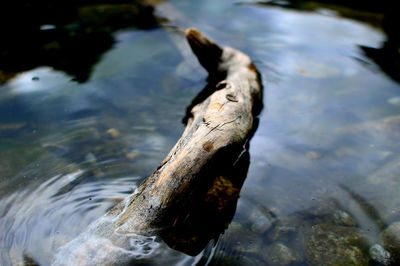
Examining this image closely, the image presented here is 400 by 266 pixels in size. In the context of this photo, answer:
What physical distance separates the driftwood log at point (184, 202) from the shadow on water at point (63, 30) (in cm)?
300

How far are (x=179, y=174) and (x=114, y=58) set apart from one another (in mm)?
3852

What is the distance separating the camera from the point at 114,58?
5.74 m

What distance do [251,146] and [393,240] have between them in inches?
64.3

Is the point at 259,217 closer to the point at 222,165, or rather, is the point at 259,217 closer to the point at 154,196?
the point at 222,165

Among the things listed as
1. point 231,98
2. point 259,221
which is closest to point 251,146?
point 231,98

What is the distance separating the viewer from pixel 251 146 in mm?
3752

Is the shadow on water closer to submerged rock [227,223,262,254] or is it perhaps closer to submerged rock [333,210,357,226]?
submerged rock [227,223,262,254]

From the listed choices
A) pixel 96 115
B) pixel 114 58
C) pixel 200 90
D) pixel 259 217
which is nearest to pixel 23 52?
pixel 114 58

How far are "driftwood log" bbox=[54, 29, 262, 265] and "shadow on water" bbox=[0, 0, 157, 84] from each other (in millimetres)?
3003

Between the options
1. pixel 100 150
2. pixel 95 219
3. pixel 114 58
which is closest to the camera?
pixel 95 219

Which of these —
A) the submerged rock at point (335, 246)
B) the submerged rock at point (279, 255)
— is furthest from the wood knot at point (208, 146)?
the submerged rock at point (335, 246)

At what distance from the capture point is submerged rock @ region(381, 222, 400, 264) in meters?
2.54

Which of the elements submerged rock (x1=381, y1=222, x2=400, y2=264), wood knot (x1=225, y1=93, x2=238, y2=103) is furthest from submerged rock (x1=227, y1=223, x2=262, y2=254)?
wood knot (x1=225, y1=93, x2=238, y2=103)

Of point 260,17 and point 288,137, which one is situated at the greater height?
point 260,17
